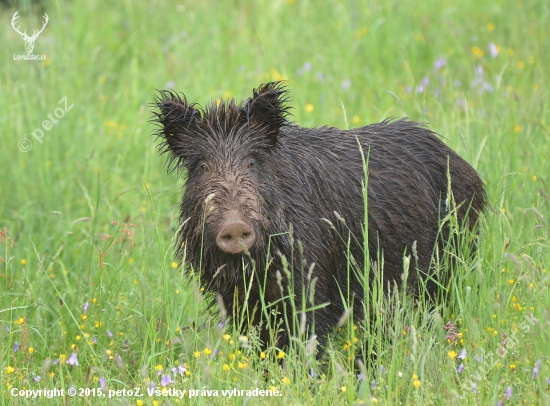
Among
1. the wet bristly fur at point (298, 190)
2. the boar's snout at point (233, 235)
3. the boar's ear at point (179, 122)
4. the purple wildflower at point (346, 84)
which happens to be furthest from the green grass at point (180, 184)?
the boar's ear at point (179, 122)

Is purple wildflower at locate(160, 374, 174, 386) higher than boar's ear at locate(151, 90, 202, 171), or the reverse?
boar's ear at locate(151, 90, 202, 171)

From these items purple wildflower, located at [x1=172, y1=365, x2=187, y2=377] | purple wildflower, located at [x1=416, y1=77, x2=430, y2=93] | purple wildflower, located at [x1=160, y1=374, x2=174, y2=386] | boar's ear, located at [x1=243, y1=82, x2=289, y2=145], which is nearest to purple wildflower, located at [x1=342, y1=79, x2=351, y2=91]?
purple wildflower, located at [x1=416, y1=77, x2=430, y2=93]

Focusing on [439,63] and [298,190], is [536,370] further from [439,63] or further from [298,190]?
[439,63]

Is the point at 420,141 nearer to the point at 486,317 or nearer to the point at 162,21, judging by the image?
the point at 486,317

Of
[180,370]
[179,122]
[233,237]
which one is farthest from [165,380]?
[179,122]

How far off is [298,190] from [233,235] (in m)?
0.68

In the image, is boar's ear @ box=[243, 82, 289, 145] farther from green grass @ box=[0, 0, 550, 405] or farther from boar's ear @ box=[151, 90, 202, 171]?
green grass @ box=[0, 0, 550, 405]

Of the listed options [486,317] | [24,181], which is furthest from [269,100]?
[24,181]

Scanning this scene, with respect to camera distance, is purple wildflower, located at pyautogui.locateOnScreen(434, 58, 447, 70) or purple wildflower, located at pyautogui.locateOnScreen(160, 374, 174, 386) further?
purple wildflower, located at pyautogui.locateOnScreen(434, 58, 447, 70)

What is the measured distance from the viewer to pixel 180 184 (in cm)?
635

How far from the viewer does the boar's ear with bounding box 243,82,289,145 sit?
3.90m

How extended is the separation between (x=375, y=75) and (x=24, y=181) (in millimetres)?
3340

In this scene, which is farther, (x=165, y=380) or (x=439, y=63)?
(x=439, y=63)

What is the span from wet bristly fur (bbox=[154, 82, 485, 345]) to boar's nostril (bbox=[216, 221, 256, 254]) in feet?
0.23
